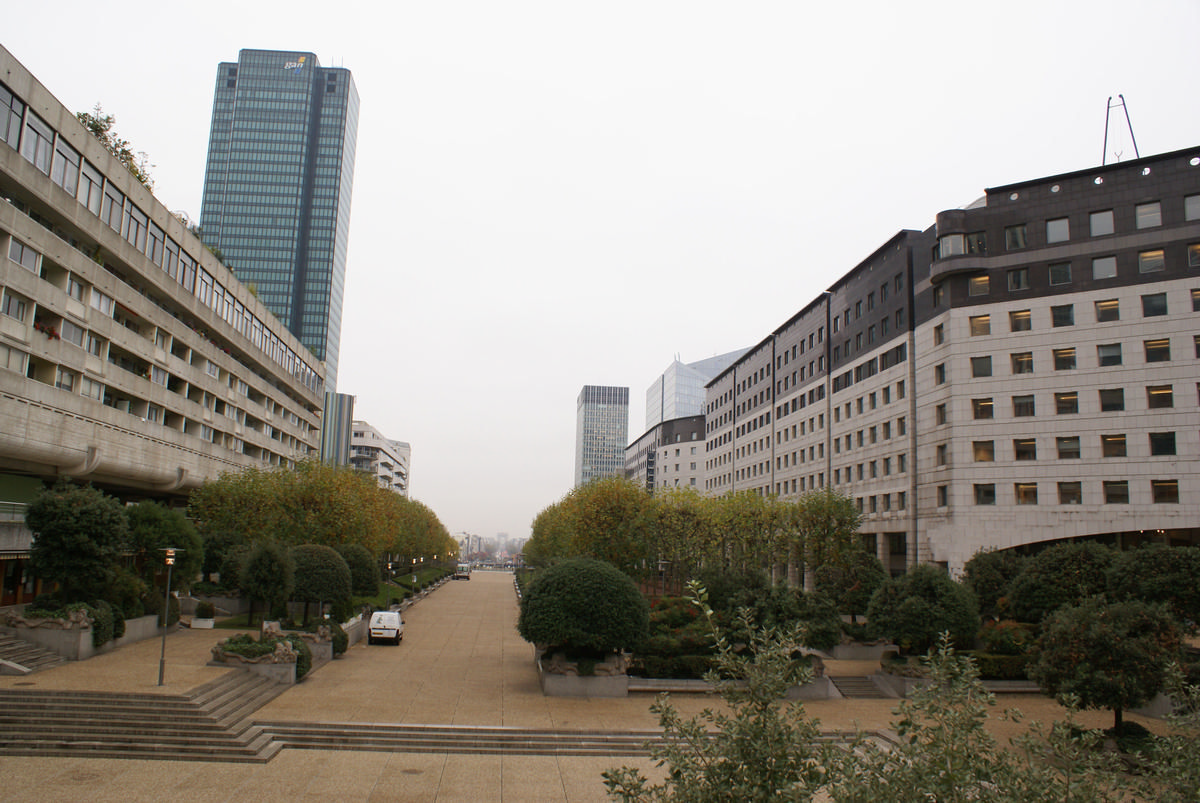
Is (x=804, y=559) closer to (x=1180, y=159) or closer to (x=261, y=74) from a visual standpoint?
(x=1180, y=159)

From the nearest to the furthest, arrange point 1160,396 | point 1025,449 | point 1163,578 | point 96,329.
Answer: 1. point 1163,578
2. point 96,329
3. point 1160,396
4. point 1025,449

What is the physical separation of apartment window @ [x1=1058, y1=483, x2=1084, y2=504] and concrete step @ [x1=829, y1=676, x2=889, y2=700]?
21935 millimetres

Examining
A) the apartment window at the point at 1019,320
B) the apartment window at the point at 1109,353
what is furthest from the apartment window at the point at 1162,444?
the apartment window at the point at 1019,320

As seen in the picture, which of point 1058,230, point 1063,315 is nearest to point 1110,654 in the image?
point 1063,315

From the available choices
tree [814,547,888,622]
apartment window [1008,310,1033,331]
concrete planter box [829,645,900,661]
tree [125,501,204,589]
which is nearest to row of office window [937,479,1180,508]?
tree [814,547,888,622]

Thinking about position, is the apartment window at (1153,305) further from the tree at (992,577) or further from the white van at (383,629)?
the white van at (383,629)

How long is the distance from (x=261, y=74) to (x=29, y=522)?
6526 inches

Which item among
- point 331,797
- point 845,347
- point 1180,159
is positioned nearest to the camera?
point 331,797

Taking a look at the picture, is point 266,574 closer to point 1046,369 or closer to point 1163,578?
point 1163,578

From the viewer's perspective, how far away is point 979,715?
6965 mm

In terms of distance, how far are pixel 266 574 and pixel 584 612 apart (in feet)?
53.9

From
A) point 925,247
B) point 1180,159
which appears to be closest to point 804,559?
point 925,247

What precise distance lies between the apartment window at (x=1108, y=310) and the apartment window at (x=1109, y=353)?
1.63 m

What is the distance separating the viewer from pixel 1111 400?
4625 cm
